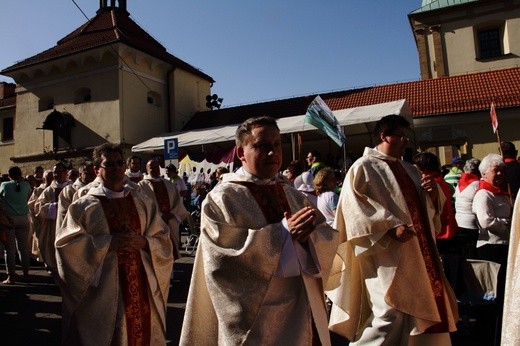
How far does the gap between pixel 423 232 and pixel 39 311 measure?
5.31 metres

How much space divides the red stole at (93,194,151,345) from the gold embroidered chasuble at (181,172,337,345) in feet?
3.57

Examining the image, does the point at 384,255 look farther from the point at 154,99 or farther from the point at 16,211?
the point at 154,99

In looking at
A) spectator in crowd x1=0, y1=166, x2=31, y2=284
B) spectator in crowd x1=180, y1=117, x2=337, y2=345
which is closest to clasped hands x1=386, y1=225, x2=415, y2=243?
spectator in crowd x1=180, y1=117, x2=337, y2=345

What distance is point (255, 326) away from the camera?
2.62 meters

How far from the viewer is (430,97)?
19.6 metres

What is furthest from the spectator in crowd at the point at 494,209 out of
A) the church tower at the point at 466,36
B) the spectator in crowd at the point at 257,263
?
the church tower at the point at 466,36

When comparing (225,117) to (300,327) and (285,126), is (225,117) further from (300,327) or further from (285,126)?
(300,327)

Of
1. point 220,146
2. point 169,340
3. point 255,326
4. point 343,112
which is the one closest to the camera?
point 255,326

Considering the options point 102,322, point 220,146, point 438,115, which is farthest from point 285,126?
point 102,322

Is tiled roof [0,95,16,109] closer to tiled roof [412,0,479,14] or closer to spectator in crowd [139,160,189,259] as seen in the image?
tiled roof [412,0,479,14]

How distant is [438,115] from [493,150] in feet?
7.82

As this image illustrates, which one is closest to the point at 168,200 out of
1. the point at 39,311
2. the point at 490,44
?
the point at 39,311

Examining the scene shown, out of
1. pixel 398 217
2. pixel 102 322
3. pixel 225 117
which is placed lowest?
pixel 102 322

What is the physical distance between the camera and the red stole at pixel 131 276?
12.5 ft
